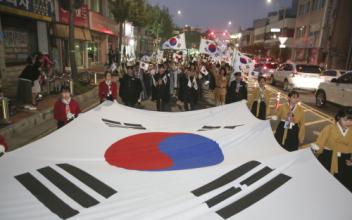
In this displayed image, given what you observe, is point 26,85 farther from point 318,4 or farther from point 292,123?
point 318,4

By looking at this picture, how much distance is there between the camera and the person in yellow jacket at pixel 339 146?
16.1 ft

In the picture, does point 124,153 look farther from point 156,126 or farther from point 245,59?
point 245,59

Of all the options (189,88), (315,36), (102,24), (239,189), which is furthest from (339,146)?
(315,36)

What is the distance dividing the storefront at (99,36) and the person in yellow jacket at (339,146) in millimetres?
27893

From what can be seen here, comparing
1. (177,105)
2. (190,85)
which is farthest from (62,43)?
(190,85)

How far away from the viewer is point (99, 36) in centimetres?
3584

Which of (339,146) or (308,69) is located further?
(308,69)

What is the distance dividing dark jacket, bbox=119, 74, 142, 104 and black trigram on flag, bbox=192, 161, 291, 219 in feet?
21.7

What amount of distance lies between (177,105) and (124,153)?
8429 millimetres

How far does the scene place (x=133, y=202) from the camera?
343 centimetres

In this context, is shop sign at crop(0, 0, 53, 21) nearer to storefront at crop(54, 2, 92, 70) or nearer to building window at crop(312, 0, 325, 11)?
storefront at crop(54, 2, 92, 70)

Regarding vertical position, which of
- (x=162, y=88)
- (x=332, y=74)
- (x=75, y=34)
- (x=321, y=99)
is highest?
(x=75, y=34)

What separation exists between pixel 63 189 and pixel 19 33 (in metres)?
16.4

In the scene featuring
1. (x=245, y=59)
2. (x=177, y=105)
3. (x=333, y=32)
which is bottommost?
(x=177, y=105)
